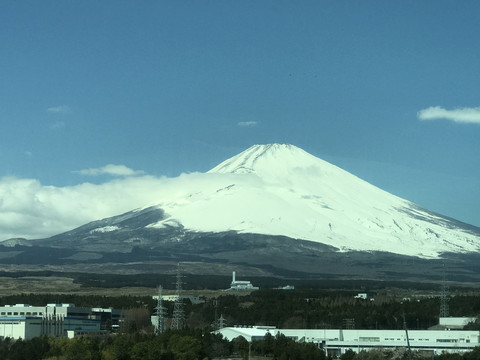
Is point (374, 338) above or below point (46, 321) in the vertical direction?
below

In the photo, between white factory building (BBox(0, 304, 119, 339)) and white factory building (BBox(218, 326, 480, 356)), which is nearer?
white factory building (BBox(218, 326, 480, 356))

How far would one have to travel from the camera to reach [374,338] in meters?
88.4

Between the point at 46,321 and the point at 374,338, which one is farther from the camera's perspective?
the point at 46,321

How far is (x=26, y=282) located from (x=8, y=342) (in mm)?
90643

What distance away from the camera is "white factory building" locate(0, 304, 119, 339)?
92.0 meters

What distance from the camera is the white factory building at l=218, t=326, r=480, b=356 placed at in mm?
84312

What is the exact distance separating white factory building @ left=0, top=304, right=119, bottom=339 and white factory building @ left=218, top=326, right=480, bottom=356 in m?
16.1

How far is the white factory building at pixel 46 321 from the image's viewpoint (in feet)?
302

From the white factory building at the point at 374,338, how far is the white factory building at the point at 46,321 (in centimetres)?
1606

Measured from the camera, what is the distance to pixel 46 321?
313 ft

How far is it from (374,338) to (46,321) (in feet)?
99.8

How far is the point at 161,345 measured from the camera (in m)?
71.7

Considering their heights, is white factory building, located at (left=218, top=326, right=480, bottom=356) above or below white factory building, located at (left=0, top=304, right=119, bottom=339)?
below

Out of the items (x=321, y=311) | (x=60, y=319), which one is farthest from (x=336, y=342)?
(x=60, y=319)
